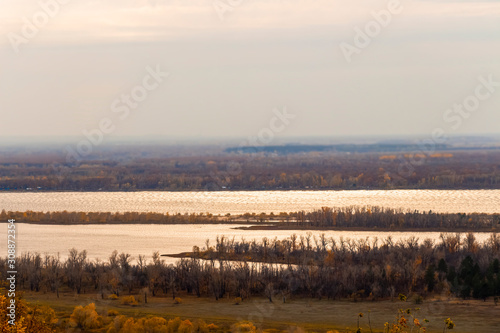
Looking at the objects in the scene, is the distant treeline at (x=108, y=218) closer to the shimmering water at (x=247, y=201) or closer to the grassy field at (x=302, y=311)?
the shimmering water at (x=247, y=201)

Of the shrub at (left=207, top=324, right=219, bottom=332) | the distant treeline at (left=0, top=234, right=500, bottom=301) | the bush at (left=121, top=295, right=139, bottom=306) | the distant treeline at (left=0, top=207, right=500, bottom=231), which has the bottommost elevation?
the shrub at (left=207, top=324, right=219, bottom=332)

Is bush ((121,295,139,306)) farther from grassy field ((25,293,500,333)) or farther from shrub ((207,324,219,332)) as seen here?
shrub ((207,324,219,332))

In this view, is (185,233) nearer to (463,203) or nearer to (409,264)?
(409,264)

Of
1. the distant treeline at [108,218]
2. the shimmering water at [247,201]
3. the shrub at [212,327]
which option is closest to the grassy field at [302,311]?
the shrub at [212,327]

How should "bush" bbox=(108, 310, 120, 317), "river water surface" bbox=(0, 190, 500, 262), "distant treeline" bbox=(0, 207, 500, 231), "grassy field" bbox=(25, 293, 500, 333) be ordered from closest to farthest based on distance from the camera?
1. "grassy field" bbox=(25, 293, 500, 333)
2. "bush" bbox=(108, 310, 120, 317)
3. "river water surface" bbox=(0, 190, 500, 262)
4. "distant treeline" bbox=(0, 207, 500, 231)

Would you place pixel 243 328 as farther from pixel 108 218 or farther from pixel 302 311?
pixel 108 218

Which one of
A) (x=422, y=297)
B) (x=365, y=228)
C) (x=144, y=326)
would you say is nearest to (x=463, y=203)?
(x=365, y=228)

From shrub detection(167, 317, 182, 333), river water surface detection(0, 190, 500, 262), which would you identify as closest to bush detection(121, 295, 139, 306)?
shrub detection(167, 317, 182, 333)

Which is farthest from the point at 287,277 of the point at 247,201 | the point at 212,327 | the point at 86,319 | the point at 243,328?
the point at 247,201
